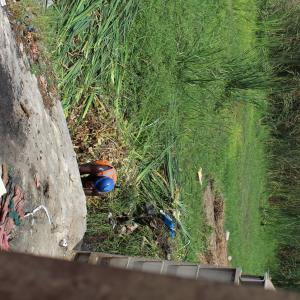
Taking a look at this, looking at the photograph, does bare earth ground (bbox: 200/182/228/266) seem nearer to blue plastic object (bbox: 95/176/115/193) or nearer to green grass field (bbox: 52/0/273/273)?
green grass field (bbox: 52/0/273/273)

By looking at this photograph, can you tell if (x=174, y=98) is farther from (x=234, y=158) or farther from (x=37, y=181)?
(x=37, y=181)

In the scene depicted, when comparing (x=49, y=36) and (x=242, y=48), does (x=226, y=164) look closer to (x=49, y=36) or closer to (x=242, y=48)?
(x=242, y=48)

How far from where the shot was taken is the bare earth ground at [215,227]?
816 cm

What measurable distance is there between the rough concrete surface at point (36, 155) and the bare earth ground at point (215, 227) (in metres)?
3.29

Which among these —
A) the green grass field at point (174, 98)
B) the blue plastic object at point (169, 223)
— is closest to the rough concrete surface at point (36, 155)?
the green grass field at point (174, 98)

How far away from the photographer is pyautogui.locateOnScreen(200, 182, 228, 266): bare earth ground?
321 inches

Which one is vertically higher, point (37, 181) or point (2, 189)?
point (2, 189)

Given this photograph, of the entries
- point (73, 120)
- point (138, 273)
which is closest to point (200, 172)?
point (73, 120)

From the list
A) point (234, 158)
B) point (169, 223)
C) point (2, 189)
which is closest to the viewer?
point (2, 189)

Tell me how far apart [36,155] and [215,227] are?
468cm

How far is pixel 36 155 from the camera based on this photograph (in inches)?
171

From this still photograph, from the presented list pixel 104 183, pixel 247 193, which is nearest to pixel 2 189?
pixel 104 183

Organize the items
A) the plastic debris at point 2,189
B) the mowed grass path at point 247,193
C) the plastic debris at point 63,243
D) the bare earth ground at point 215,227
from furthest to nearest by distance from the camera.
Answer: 1. the mowed grass path at point 247,193
2. the bare earth ground at point 215,227
3. the plastic debris at point 63,243
4. the plastic debris at point 2,189

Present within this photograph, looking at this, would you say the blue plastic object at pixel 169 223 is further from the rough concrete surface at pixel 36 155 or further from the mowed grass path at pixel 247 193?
the mowed grass path at pixel 247 193
